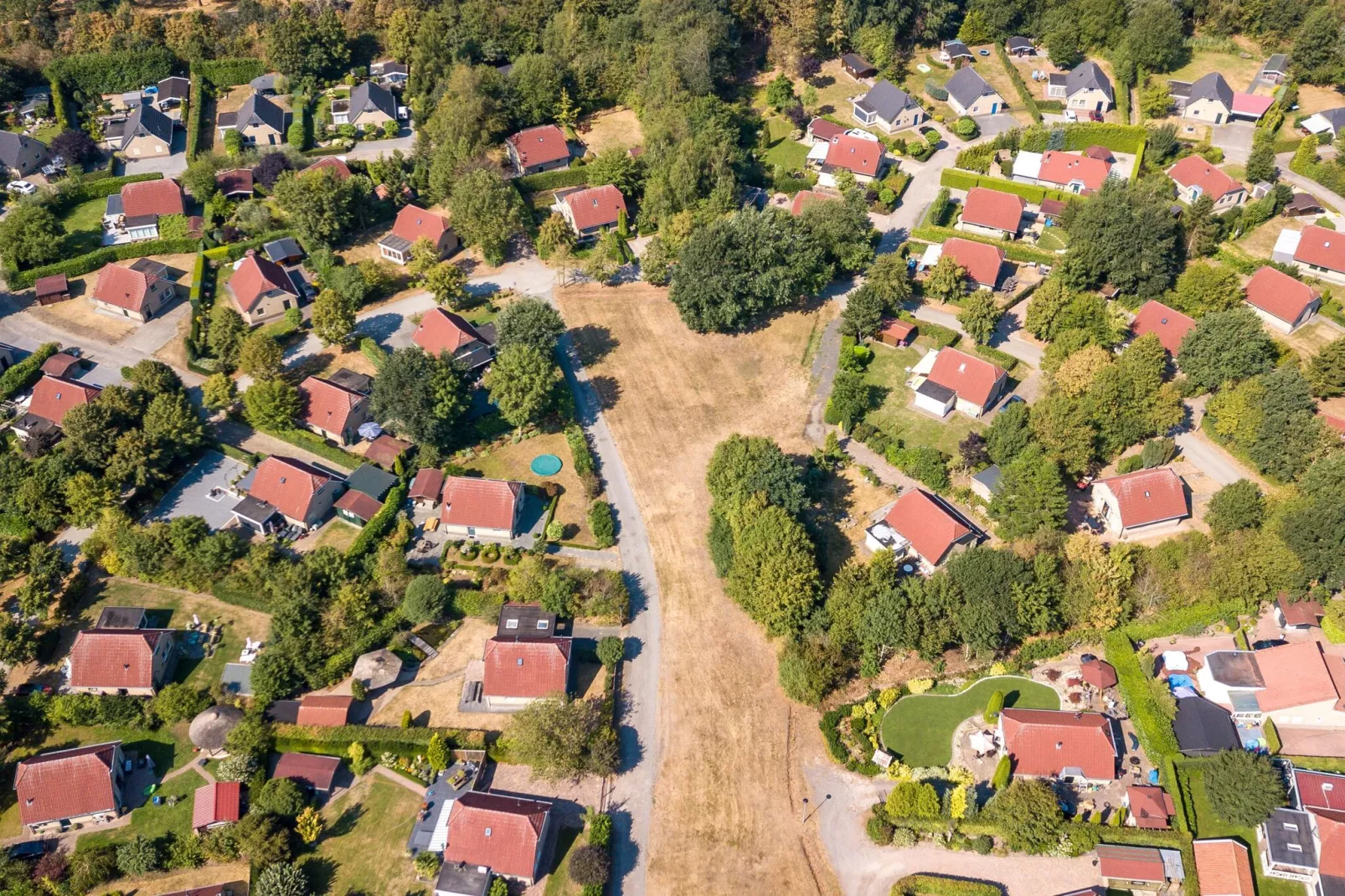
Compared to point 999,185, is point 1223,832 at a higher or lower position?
lower

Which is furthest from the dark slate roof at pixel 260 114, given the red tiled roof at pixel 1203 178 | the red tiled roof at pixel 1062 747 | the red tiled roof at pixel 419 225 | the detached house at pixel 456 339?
the red tiled roof at pixel 1062 747

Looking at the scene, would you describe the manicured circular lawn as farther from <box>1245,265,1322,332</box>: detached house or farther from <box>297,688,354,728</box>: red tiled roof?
<box>1245,265,1322,332</box>: detached house

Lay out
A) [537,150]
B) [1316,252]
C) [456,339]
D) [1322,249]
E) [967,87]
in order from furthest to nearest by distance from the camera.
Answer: [967,87]
[537,150]
[1316,252]
[1322,249]
[456,339]

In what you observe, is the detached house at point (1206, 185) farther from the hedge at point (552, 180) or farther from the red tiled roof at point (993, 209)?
the hedge at point (552, 180)

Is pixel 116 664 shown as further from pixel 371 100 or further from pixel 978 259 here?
pixel 978 259

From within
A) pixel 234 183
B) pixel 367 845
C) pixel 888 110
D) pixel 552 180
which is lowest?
pixel 367 845

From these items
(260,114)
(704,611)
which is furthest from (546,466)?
(260,114)
